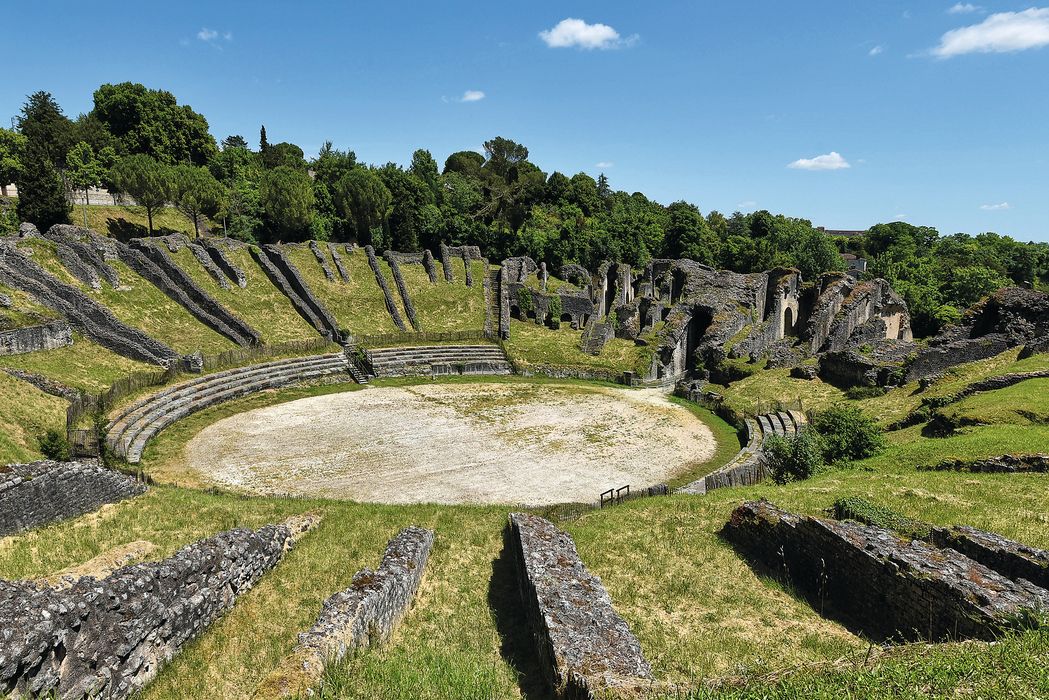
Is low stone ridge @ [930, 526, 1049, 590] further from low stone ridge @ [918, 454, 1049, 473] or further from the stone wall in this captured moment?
the stone wall

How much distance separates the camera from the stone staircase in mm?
19078

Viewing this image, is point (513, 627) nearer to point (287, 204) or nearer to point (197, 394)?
point (197, 394)

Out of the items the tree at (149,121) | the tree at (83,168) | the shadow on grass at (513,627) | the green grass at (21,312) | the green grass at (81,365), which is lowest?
the shadow on grass at (513,627)

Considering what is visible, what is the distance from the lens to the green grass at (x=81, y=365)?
2417 centimetres

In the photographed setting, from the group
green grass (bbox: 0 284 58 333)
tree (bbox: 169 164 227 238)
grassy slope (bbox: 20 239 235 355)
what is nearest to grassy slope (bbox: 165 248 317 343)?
grassy slope (bbox: 20 239 235 355)

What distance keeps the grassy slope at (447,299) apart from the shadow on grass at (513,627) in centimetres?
3151

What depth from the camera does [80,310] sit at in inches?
1169

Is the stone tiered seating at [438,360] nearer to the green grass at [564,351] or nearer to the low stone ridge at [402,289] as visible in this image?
the green grass at [564,351]

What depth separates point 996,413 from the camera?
1945 centimetres

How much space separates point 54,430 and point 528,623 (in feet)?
62.5

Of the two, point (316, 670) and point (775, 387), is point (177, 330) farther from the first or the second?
point (775, 387)

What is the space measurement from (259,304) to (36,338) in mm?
15578

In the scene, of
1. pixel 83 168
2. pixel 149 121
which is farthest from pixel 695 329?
pixel 149 121

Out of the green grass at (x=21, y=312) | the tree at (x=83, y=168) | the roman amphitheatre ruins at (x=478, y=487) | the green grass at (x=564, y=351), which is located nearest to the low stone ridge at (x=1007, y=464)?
the roman amphitheatre ruins at (x=478, y=487)
